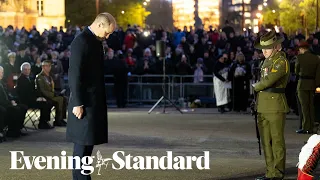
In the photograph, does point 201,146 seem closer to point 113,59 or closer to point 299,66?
point 299,66

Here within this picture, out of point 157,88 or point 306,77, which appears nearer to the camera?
point 306,77

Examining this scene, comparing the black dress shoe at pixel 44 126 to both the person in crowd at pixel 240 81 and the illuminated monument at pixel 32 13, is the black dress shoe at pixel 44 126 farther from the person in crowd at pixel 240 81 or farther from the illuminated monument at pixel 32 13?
the illuminated monument at pixel 32 13

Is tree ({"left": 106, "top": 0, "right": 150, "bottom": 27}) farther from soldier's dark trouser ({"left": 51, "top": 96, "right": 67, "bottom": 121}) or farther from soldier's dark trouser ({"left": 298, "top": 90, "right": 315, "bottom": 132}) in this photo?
soldier's dark trouser ({"left": 298, "top": 90, "right": 315, "bottom": 132})

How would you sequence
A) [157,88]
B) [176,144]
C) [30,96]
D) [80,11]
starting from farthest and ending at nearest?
[80,11] < [157,88] < [30,96] < [176,144]

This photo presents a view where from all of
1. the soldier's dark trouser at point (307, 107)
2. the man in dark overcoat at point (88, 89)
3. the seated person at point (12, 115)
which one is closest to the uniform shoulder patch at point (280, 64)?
the man in dark overcoat at point (88, 89)

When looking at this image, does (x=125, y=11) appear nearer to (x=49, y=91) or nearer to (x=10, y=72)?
(x=10, y=72)

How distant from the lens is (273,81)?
1006cm

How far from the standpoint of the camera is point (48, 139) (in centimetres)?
1535

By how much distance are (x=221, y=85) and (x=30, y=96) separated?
768cm

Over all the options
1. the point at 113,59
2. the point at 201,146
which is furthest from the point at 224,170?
the point at 113,59

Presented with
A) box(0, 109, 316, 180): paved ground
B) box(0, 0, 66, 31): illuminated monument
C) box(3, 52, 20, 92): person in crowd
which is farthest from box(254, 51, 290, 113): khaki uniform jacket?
box(0, 0, 66, 31): illuminated monument

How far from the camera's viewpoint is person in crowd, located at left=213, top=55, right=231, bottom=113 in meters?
22.9

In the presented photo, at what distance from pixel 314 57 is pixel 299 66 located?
384mm

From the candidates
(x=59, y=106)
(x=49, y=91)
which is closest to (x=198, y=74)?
(x=59, y=106)
